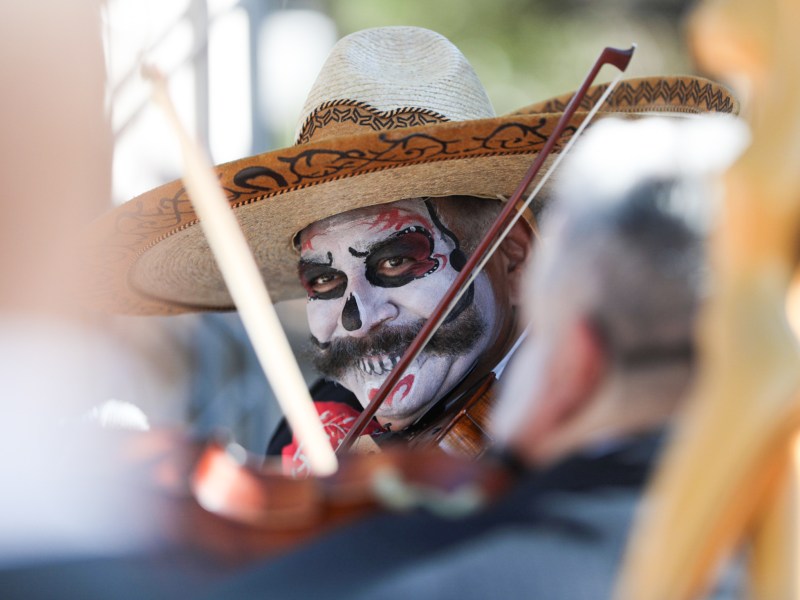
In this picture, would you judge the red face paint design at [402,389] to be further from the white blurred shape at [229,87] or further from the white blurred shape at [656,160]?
the white blurred shape at [229,87]

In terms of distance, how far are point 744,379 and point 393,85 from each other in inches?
52.5

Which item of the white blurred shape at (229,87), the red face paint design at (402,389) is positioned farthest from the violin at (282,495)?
the white blurred shape at (229,87)

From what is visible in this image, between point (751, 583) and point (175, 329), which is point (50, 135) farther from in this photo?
point (175, 329)

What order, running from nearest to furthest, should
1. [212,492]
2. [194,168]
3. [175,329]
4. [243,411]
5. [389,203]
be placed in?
[212,492] → [194,168] → [389,203] → [175,329] → [243,411]

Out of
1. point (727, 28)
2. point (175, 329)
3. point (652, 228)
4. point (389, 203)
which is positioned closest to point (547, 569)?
point (652, 228)

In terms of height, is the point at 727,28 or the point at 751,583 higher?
the point at 727,28

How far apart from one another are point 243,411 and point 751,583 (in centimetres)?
416

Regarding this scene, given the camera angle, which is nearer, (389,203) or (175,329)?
(389,203)

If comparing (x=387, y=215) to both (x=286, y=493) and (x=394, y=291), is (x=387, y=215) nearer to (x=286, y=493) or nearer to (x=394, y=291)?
(x=394, y=291)

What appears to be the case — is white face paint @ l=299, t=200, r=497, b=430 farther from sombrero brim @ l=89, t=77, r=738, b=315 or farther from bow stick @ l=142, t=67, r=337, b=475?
bow stick @ l=142, t=67, r=337, b=475

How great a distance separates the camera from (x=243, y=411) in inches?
187

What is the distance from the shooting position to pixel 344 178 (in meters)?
1.78

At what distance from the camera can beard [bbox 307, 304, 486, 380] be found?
75.7 inches

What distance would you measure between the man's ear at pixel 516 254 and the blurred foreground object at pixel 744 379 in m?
1.34
